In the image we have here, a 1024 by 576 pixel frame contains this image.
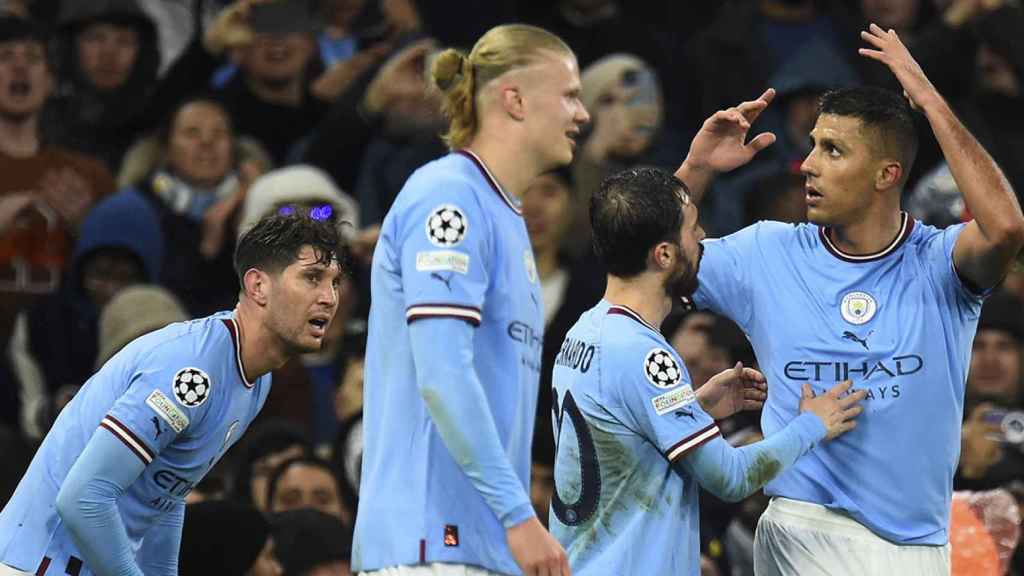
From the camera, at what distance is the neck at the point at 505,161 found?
5277 millimetres

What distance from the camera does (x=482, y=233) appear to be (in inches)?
201

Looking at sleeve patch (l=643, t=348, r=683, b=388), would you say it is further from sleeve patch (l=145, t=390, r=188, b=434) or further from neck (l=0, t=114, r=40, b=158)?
neck (l=0, t=114, r=40, b=158)

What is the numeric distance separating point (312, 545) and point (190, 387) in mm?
2071

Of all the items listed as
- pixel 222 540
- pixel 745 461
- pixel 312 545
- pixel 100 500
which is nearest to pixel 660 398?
pixel 745 461

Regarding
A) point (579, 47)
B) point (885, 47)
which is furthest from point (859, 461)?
point (579, 47)

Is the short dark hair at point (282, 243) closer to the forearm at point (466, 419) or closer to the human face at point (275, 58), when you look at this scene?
the forearm at point (466, 419)

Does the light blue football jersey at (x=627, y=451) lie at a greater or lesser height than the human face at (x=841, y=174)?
lesser

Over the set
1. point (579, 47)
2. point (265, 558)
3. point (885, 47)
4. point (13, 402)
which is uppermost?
point (579, 47)

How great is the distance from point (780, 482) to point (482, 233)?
1.41 m

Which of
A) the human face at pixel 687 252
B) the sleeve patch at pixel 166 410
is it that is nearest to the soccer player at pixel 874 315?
the human face at pixel 687 252

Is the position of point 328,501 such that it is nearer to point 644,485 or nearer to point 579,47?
point 644,485

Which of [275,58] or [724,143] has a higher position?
[275,58]

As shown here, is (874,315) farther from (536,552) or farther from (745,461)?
(536,552)

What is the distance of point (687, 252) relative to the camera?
5613mm
